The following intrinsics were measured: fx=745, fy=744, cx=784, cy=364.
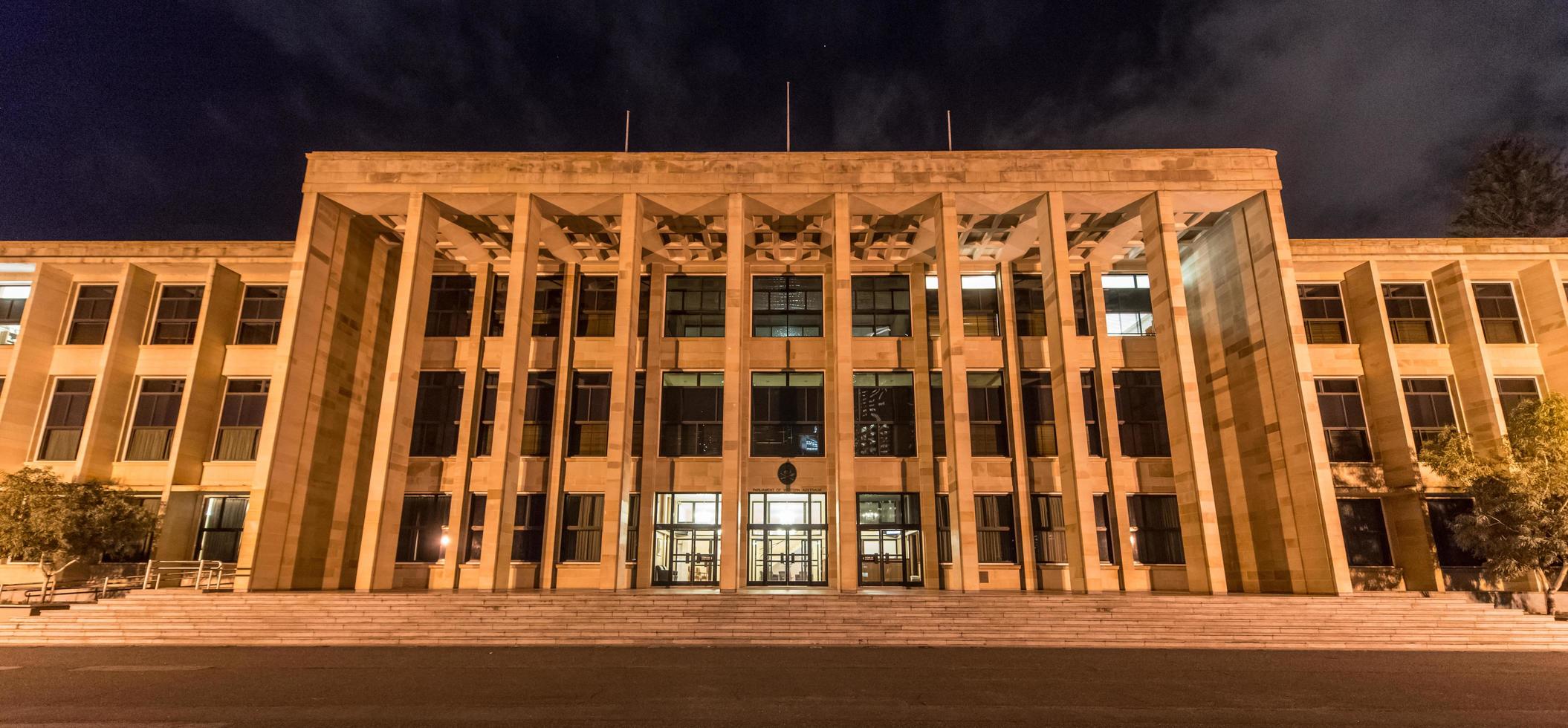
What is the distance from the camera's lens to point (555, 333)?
89.6ft

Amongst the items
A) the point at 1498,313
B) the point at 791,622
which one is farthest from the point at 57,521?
the point at 1498,313

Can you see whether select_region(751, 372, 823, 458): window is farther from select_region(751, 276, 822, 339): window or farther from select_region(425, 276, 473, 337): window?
select_region(425, 276, 473, 337): window

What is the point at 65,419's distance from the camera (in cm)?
2595

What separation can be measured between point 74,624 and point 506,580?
9390 millimetres

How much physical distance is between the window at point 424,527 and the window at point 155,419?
28.5 ft

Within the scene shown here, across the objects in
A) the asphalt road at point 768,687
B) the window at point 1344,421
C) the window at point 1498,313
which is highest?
the window at point 1498,313

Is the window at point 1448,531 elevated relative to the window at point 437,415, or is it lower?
lower

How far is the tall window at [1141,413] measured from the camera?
25.7m

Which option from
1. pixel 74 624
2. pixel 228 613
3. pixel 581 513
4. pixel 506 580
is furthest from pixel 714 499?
pixel 74 624

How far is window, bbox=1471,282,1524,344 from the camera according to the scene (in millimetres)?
26766

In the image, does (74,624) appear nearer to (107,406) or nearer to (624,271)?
(107,406)

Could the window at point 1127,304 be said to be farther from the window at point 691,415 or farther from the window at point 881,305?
the window at point 691,415

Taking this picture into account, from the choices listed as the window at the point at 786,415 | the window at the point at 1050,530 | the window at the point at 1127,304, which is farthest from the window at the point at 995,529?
the window at the point at 1127,304

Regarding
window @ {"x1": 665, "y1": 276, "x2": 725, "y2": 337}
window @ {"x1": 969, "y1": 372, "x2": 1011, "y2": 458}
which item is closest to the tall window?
window @ {"x1": 969, "y1": 372, "x2": 1011, "y2": 458}
